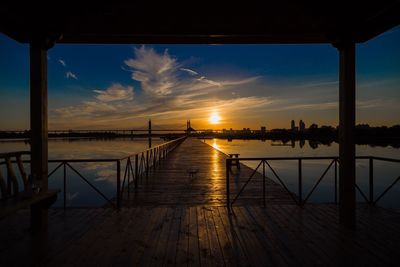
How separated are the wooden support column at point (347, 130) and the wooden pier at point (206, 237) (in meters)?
0.31

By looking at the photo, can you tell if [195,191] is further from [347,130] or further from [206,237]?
[347,130]

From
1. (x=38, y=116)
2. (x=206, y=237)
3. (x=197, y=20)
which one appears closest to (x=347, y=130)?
(x=206, y=237)

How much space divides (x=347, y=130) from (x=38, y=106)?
4584mm

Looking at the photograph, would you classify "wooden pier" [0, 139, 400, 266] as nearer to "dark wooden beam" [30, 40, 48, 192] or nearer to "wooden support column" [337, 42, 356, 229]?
"wooden support column" [337, 42, 356, 229]

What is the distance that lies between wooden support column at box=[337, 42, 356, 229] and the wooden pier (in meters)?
0.31

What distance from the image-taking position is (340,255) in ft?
→ 10.4

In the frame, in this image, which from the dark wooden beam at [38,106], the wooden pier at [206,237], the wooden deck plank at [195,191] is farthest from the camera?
the wooden deck plank at [195,191]

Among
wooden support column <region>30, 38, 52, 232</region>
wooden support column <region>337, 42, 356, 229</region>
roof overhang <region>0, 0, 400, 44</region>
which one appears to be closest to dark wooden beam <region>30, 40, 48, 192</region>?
wooden support column <region>30, 38, 52, 232</region>

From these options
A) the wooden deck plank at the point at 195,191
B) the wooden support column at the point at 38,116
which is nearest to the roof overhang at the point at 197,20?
the wooden support column at the point at 38,116

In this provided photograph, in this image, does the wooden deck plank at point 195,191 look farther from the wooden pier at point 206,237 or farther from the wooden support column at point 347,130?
the wooden support column at point 347,130

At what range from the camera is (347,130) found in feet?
13.4

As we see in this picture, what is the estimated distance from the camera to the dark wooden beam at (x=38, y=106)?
4.03 metres

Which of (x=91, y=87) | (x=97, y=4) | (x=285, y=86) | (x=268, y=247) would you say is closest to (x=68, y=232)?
(x=268, y=247)

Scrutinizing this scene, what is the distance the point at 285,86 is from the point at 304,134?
83.6 meters
